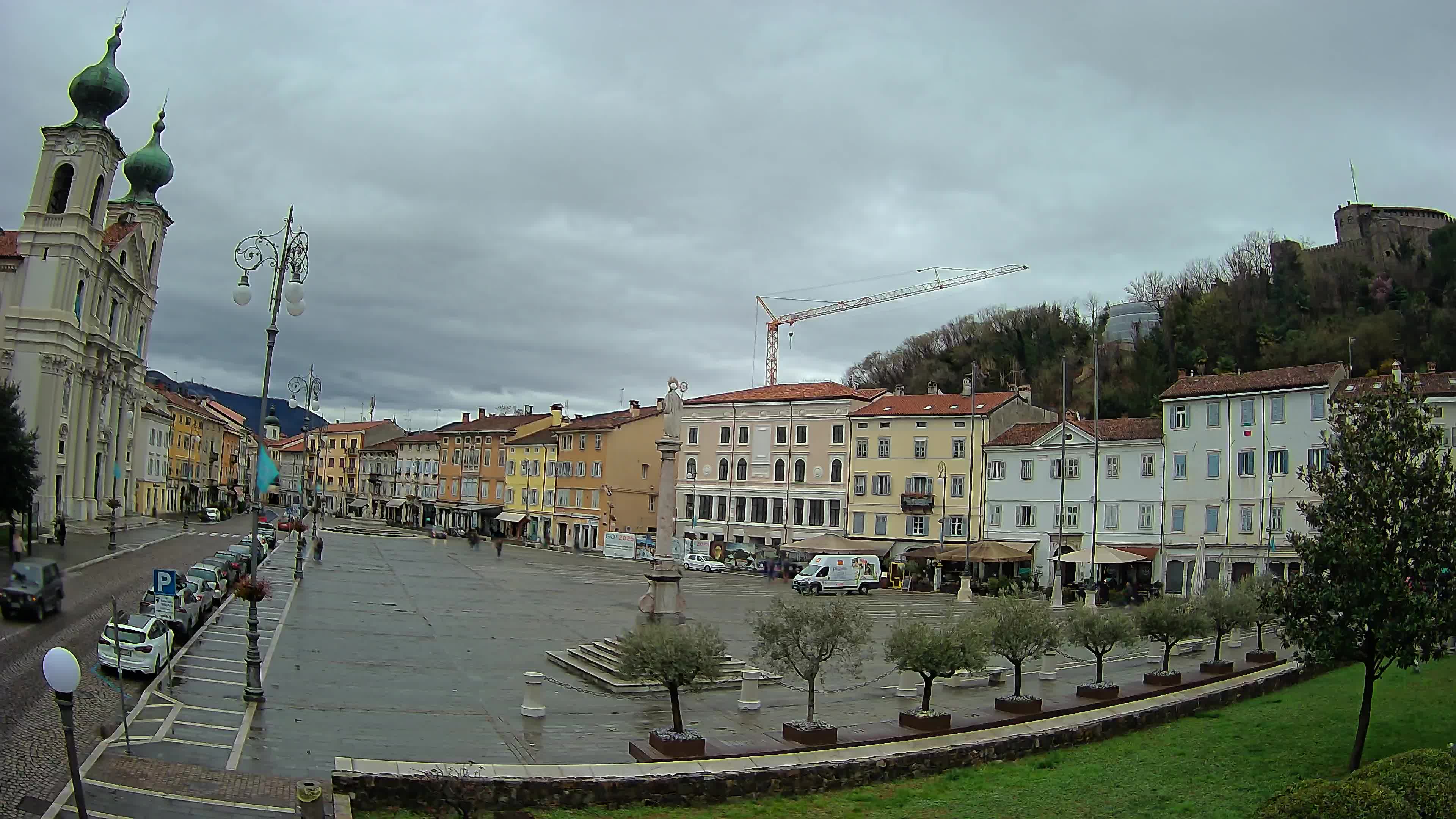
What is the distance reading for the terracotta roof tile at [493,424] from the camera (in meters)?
102

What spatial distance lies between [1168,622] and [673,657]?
14.2 meters

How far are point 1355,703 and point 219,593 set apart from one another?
32664mm

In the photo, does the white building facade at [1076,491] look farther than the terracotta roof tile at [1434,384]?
Yes

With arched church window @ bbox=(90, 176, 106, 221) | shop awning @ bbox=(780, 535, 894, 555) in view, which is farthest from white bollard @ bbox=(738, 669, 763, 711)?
arched church window @ bbox=(90, 176, 106, 221)

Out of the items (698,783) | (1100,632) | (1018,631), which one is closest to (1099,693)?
(1100,632)

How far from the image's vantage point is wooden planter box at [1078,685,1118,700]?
21.3 meters

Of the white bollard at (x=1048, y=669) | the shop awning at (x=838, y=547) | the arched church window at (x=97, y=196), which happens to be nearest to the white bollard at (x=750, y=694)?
the white bollard at (x=1048, y=669)

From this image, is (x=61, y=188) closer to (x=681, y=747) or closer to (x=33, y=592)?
(x=33, y=592)

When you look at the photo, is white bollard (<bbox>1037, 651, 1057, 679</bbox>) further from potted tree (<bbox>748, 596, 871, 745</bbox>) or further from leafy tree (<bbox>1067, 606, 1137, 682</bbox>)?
potted tree (<bbox>748, 596, 871, 745</bbox>)

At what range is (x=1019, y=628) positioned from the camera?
20.7 meters

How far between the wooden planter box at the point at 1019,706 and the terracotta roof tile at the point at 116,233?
6514 cm

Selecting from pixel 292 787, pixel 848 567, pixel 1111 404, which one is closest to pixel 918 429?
pixel 848 567

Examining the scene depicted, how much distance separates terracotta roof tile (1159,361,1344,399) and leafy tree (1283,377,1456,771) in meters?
36.4

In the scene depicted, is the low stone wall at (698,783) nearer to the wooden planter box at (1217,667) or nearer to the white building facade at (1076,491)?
the wooden planter box at (1217,667)
